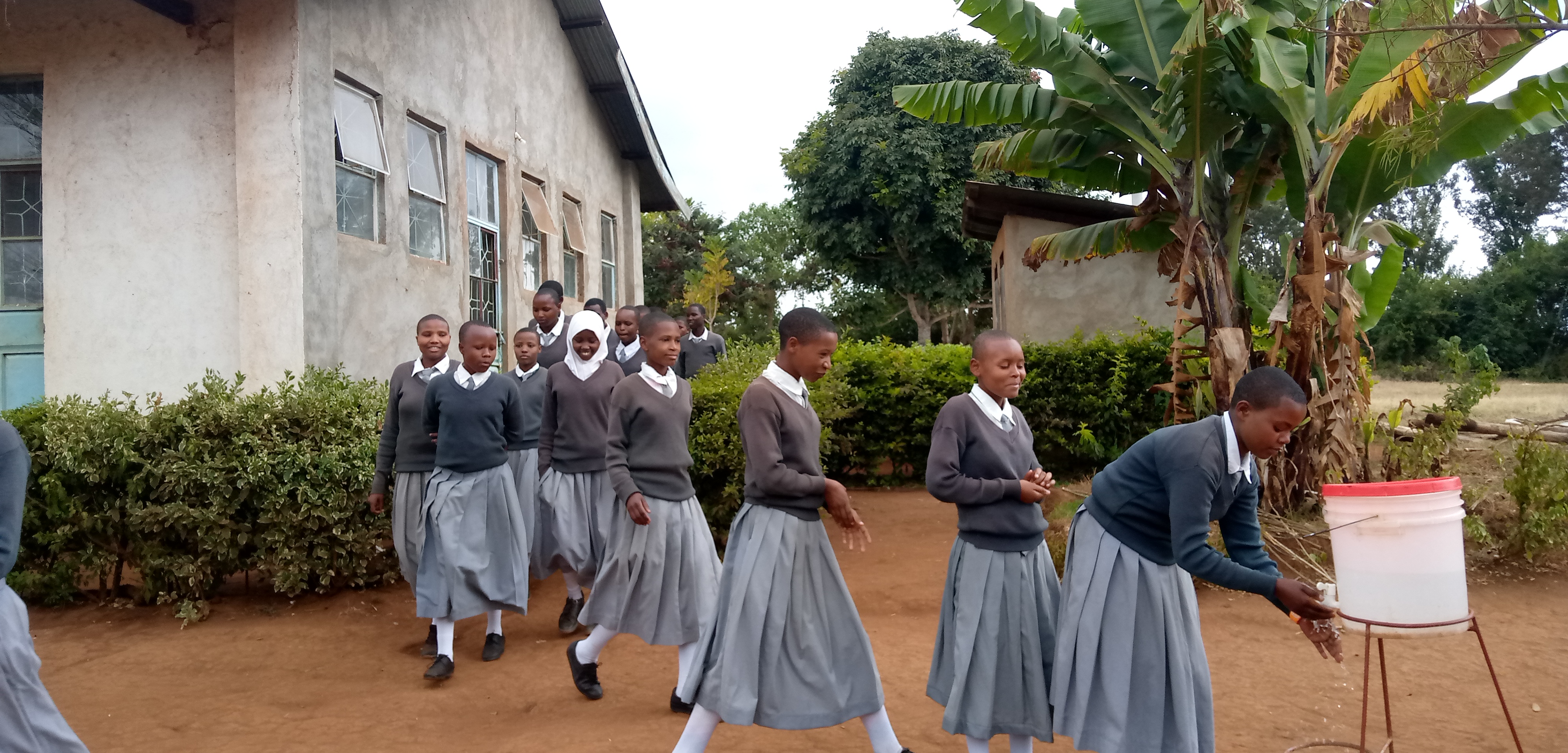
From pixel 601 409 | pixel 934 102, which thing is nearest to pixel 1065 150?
pixel 934 102

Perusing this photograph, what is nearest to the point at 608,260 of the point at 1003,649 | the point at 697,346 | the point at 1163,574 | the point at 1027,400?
the point at 697,346

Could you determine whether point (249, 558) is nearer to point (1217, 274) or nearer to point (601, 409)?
point (601, 409)

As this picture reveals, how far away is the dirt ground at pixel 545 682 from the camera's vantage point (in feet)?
14.8

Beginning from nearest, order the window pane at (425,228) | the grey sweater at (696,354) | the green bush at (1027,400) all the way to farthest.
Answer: the grey sweater at (696,354), the window pane at (425,228), the green bush at (1027,400)

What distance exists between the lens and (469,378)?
558cm

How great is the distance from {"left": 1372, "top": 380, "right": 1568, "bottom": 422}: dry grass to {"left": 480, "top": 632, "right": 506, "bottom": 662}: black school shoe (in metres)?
10.4

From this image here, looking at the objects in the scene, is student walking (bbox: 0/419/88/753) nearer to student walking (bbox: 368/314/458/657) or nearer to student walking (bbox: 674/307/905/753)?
student walking (bbox: 674/307/905/753)

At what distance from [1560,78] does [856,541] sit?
6.67m

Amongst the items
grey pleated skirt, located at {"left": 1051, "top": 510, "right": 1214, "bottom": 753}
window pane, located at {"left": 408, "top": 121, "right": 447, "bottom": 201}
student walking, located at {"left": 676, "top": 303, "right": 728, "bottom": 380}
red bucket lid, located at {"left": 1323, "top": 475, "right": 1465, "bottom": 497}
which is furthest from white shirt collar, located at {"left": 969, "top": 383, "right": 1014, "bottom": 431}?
window pane, located at {"left": 408, "top": 121, "right": 447, "bottom": 201}

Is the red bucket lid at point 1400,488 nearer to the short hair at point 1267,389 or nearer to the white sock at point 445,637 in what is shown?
the short hair at point 1267,389

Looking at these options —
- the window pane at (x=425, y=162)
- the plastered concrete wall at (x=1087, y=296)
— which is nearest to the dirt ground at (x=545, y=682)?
the window pane at (x=425, y=162)

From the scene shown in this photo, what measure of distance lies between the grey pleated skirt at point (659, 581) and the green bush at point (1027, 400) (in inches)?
188

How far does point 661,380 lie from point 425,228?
6860 mm

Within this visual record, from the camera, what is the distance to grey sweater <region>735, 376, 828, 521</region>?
3695 mm
